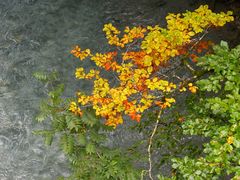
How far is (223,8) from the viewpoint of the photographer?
9586mm

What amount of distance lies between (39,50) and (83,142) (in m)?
5.10

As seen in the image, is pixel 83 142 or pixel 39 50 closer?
pixel 83 142

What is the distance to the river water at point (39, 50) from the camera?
8.09m

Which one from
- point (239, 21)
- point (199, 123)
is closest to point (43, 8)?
point (239, 21)

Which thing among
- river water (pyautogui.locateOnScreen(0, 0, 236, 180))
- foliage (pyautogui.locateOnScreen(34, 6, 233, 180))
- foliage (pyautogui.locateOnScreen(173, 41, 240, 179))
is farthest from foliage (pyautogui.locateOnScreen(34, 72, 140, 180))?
river water (pyautogui.locateOnScreen(0, 0, 236, 180))

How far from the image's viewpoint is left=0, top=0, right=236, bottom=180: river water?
319 inches

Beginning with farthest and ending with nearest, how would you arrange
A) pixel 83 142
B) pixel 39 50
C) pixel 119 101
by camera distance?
pixel 39 50, pixel 83 142, pixel 119 101

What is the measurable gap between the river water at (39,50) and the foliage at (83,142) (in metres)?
2.75

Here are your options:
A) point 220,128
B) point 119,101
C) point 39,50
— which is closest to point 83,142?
point 119,101

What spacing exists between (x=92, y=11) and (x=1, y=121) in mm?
3761

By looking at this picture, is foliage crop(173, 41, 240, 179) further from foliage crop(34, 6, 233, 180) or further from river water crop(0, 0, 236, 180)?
river water crop(0, 0, 236, 180)

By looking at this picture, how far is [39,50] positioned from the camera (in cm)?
950

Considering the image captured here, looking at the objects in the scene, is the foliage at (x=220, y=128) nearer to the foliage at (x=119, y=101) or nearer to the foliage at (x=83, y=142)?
the foliage at (x=119, y=101)

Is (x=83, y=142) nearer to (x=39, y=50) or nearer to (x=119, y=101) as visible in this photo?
(x=119, y=101)
